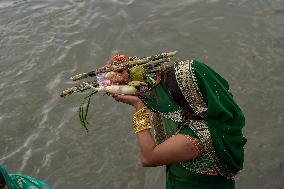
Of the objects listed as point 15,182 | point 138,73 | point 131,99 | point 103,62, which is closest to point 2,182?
point 15,182

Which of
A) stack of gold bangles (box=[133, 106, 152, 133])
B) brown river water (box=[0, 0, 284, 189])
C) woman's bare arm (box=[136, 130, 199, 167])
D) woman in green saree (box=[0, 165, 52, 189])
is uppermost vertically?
stack of gold bangles (box=[133, 106, 152, 133])

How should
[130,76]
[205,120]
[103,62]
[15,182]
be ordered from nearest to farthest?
1. [205,120]
2. [130,76]
3. [15,182]
4. [103,62]

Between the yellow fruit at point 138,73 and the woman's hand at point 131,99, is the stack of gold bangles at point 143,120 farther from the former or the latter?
the yellow fruit at point 138,73

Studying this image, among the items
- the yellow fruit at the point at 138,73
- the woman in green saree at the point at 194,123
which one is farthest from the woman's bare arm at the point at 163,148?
the yellow fruit at the point at 138,73

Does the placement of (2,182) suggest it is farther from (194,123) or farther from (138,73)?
(194,123)

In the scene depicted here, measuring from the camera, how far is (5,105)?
6660 mm

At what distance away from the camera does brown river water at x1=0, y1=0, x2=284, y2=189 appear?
5406mm

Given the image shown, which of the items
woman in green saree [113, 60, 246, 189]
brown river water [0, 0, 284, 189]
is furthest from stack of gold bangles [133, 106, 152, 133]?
brown river water [0, 0, 284, 189]

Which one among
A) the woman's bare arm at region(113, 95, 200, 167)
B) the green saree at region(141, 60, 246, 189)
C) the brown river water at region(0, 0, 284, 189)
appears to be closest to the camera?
the green saree at region(141, 60, 246, 189)

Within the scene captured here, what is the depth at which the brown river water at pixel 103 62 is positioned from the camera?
17.7 ft

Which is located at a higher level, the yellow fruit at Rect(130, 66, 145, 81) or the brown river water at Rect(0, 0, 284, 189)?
the yellow fruit at Rect(130, 66, 145, 81)

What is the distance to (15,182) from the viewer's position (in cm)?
311

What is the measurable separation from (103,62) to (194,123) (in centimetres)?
460

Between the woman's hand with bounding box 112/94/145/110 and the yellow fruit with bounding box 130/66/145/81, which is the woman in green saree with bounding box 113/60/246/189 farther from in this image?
the yellow fruit with bounding box 130/66/145/81
